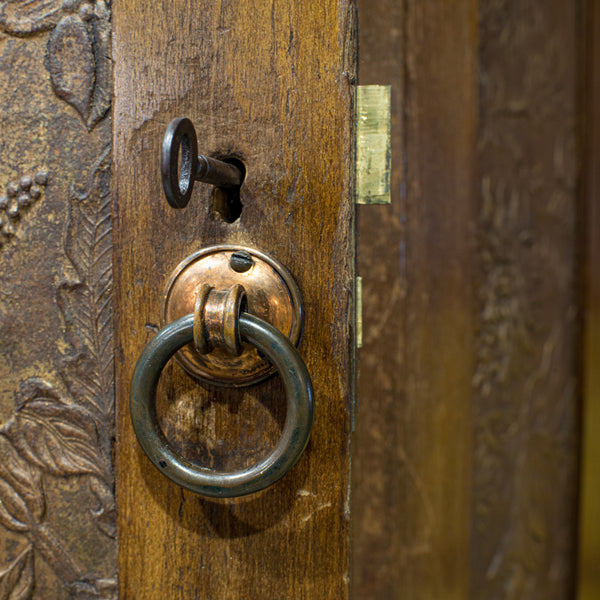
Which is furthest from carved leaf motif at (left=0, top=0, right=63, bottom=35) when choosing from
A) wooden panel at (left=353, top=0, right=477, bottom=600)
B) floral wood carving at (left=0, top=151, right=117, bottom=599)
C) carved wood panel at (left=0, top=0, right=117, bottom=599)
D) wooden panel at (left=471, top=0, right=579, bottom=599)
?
wooden panel at (left=471, top=0, right=579, bottom=599)

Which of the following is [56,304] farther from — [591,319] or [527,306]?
[591,319]

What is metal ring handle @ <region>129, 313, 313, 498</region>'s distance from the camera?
249 millimetres

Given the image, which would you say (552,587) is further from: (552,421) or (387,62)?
(387,62)

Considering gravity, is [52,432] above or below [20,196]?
below

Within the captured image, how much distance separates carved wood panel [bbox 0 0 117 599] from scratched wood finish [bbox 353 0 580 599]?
328mm

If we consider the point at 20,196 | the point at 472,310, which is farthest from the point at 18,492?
the point at 472,310

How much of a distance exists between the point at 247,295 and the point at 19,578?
0.27 metres

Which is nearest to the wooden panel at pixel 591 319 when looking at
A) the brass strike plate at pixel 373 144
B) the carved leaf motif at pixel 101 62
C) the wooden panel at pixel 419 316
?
the wooden panel at pixel 419 316

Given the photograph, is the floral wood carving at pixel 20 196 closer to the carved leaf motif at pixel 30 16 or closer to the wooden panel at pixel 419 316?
the carved leaf motif at pixel 30 16

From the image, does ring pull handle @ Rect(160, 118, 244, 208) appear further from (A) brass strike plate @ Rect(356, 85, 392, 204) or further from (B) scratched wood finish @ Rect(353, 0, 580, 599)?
(B) scratched wood finish @ Rect(353, 0, 580, 599)

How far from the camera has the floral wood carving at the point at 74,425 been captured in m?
0.31

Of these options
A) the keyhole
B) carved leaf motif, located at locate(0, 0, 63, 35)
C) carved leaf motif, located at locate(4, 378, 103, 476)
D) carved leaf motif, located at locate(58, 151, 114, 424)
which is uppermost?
carved leaf motif, located at locate(0, 0, 63, 35)

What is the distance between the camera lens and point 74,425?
32cm

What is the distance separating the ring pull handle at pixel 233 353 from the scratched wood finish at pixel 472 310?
1.03 ft
